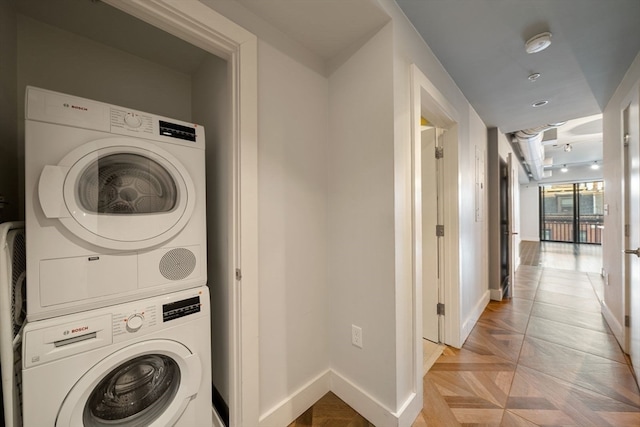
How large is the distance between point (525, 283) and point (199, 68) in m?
5.41

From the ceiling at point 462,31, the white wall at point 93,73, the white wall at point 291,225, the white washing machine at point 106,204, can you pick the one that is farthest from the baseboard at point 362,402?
the white wall at point 93,73

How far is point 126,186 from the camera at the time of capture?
108 cm

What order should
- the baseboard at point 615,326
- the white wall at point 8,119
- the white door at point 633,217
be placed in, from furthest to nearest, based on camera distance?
the baseboard at point 615,326, the white door at point 633,217, the white wall at point 8,119

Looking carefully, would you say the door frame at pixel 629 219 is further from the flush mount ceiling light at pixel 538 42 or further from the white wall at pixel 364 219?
the white wall at pixel 364 219

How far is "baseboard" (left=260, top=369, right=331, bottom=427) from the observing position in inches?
51.7

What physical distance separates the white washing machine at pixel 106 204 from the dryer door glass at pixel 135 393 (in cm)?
37

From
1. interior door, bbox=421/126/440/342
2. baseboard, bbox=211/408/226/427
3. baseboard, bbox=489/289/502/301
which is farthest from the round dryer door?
baseboard, bbox=489/289/502/301

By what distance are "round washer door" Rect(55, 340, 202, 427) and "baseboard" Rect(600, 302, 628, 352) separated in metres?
3.38

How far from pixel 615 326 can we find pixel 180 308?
12.3ft

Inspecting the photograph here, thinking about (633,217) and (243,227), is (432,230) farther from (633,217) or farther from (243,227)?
(243,227)

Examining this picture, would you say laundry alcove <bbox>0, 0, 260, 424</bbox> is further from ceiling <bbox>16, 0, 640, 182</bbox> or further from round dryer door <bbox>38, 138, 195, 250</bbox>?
round dryer door <bbox>38, 138, 195, 250</bbox>

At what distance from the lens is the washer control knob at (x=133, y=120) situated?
3.41 feet

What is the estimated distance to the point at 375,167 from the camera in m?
1.36

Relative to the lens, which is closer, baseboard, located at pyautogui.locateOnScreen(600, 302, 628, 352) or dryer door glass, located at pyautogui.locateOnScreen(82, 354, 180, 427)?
dryer door glass, located at pyautogui.locateOnScreen(82, 354, 180, 427)
